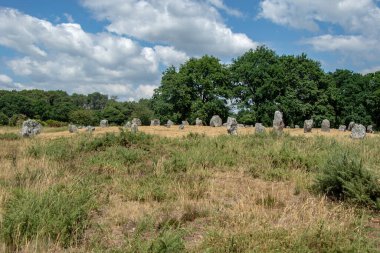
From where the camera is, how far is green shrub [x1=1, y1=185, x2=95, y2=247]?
15.3 feet

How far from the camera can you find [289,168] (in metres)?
10.4

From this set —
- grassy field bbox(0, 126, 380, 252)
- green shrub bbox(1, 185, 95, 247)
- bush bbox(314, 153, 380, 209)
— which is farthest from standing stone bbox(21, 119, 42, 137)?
bush bbox(314, 153, 380, 209)

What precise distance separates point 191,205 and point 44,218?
2.36 metres

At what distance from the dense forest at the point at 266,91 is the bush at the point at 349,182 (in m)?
42.7

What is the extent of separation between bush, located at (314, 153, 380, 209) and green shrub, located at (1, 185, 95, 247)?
4.54 m

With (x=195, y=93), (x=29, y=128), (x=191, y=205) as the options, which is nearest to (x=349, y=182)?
(x=191, y=205)

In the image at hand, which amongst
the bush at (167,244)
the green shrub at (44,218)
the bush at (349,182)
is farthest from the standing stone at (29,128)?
the bush at (167,244)

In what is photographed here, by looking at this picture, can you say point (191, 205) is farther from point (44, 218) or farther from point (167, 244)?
point (44, 218)

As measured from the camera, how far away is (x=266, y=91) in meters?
51.2

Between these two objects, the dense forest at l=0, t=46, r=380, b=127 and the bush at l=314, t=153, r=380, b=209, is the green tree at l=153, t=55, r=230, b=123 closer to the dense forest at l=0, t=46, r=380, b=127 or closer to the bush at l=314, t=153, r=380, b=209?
the dense forest at l=0, t=46, r=380, b=127

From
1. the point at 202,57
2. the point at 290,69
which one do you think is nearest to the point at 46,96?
the point at 202,57

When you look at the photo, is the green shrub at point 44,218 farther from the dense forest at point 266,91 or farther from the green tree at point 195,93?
the green tree at point 195,93

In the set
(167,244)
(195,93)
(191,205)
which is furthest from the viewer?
(195,93)

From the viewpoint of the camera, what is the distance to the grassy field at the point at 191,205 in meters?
4.59
